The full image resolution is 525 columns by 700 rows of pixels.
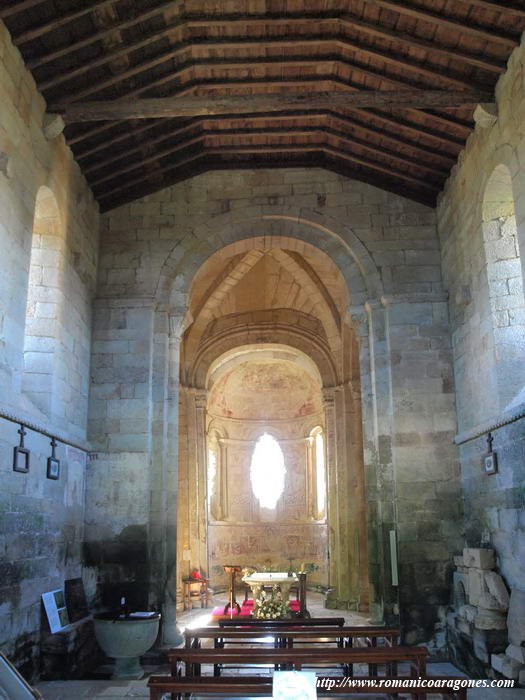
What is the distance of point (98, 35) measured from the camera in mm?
7188

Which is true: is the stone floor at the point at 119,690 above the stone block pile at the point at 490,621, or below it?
below

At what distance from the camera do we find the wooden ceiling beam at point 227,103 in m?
7.79

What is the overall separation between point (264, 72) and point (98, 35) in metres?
2.10

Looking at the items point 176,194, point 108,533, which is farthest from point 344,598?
point 176,194

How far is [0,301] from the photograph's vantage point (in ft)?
21.5

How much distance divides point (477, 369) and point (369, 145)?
3438 mm

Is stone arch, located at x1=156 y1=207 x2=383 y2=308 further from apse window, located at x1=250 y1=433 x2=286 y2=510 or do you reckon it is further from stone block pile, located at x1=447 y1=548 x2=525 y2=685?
apse window, located at x1=250 y1=433 x2=286 y2=510

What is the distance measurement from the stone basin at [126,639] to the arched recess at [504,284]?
15.1ft

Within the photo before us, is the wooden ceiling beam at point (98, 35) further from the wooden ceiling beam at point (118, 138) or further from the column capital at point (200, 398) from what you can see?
the column capital at point (200, 398)

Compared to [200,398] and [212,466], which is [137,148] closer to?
[200,398]

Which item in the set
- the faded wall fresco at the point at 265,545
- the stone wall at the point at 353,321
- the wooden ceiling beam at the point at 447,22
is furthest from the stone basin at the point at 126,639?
the faded wall fresco at the point at 265,545

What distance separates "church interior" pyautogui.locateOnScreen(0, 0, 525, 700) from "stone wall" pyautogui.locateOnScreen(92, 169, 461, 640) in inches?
1.2

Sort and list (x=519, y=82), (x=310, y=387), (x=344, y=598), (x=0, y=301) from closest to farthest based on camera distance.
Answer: (x=0, y=301)
(x=519, y=82)
(x=344, y=598)
(x=310, y=387)

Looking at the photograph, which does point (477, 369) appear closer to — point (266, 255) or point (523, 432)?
point (523, 432)
